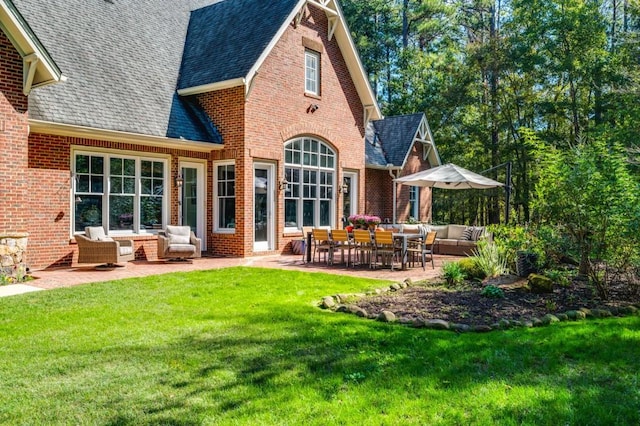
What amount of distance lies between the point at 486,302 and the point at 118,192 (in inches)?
369

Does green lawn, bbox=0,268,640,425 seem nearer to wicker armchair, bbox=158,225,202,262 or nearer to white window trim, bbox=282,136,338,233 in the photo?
wicker armchair, bbox=158,225,202,262

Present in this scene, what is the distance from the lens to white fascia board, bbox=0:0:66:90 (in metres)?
9.29

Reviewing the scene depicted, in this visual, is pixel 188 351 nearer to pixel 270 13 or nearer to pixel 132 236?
pixel 132 236

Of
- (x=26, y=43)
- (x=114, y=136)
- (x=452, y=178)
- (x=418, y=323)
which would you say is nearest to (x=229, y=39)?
(x=114, y=136)

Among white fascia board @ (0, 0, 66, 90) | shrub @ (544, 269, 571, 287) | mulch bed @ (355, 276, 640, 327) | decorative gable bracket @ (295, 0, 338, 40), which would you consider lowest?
mulch bed @ (355, 276, 640, 327)

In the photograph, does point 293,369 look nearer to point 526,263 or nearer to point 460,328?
point 460,328

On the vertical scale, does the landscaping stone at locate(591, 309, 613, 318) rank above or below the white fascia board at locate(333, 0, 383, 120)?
below

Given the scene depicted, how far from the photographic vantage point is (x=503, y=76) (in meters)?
26.0

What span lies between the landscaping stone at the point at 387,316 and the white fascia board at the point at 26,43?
8.15 m

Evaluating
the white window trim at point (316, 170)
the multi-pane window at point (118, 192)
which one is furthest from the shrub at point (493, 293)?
the multi-pane window at point (118, 192)

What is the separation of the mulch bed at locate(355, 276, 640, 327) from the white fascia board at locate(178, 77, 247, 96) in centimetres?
774

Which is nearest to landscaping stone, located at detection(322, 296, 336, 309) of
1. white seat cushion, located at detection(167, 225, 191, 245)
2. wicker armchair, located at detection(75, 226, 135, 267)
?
wicker armchair, located at detection(75, 226, 135, 267)

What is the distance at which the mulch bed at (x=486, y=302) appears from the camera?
6648 millimetres

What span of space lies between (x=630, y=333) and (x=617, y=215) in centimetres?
235
